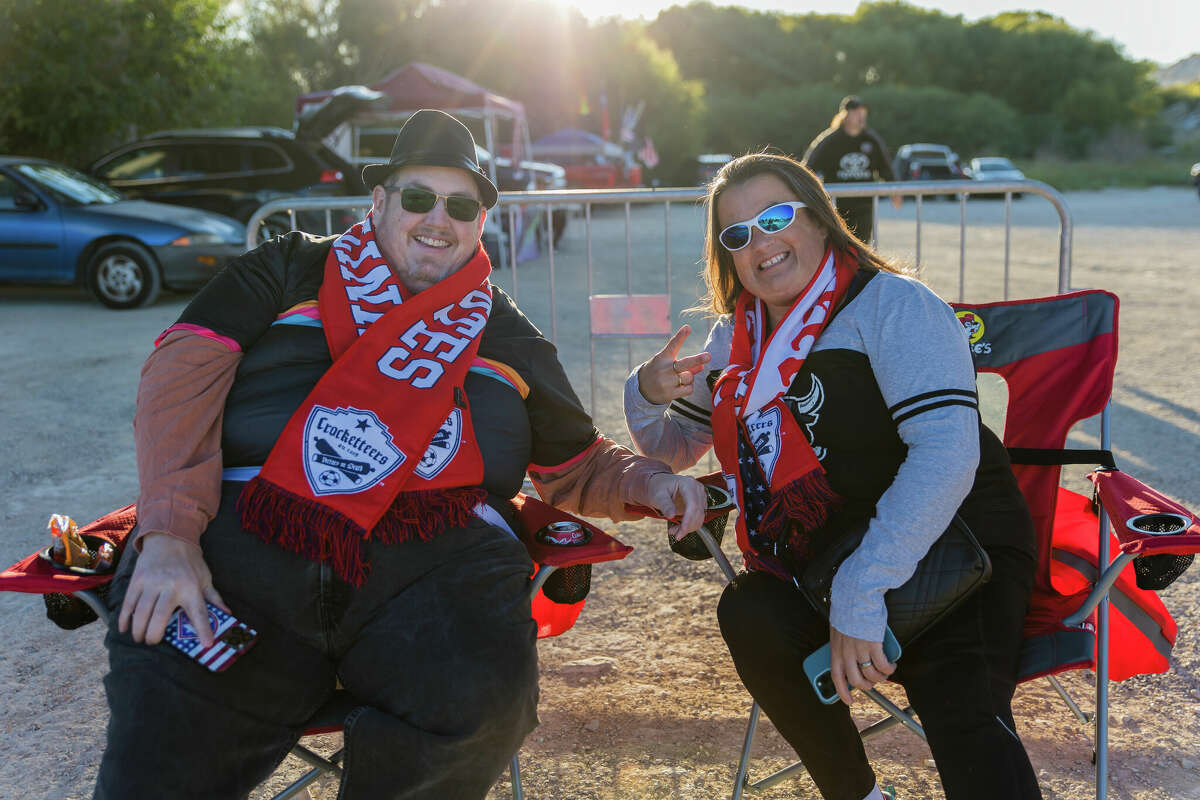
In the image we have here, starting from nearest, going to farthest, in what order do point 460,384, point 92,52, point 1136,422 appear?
point 460,384 < point 1136,422 < point 92,52

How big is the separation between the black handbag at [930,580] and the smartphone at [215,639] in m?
1.12

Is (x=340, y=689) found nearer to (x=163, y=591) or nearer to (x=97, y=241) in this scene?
(x=163, y=591)

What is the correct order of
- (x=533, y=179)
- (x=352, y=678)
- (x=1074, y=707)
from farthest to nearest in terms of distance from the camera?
(x=533, y=179) → (x=1074, y=707) → (x=352, y=678)

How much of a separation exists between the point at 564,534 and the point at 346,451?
533 millimetres

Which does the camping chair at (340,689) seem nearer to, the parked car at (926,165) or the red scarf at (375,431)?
the red scarf at (375,431)

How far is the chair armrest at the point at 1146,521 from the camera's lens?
74.4 inches

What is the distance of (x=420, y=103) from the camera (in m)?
19.3

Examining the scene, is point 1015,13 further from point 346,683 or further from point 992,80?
point 346,683

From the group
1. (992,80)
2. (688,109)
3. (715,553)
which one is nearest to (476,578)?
(715,553)

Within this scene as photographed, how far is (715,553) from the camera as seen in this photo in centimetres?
229

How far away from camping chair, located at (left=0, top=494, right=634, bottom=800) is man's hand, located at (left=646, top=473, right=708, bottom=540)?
5.2 inches

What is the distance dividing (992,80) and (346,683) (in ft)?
255

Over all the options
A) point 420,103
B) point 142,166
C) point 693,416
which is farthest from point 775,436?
point 420,103

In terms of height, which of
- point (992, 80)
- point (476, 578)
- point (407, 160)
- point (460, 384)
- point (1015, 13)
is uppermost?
point (1015, 13)
